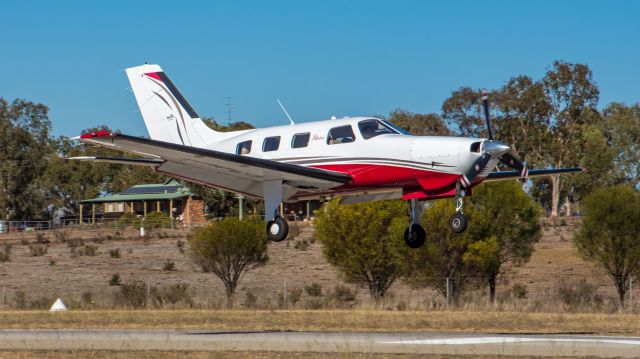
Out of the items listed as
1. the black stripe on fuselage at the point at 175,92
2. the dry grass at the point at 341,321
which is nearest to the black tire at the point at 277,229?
the dry grass at the point at 341,321

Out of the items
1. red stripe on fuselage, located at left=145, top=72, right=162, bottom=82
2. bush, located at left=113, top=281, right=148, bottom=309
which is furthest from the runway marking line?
bush, located at left=113, top=281, right=148, bottom=309

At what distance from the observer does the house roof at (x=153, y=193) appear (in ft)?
348

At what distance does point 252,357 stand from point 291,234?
6074 centimetres

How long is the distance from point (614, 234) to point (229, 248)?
22050mm

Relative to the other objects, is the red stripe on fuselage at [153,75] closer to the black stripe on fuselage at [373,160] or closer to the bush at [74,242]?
the black stripe on fuselage at [373,160]

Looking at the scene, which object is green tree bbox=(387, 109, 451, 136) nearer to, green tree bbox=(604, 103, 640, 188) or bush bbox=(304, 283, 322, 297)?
green tree bbox=(604, 103, 640, 188)

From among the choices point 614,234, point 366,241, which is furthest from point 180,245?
point 614,234

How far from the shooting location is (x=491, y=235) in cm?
5438

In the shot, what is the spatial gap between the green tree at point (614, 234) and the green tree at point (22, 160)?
3200 inches

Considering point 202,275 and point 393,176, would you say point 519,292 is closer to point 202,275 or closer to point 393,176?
point 202,275

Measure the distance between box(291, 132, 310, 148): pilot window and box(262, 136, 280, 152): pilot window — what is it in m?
0.56

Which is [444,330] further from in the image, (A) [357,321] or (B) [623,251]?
(B) [623,251]

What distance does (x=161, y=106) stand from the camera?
32.8 m

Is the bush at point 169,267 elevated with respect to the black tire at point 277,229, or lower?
lower
